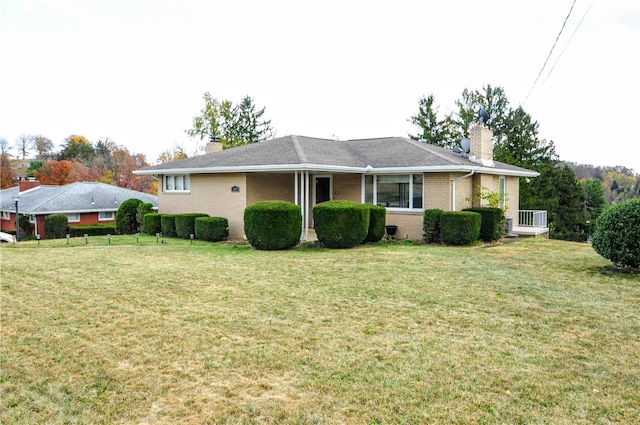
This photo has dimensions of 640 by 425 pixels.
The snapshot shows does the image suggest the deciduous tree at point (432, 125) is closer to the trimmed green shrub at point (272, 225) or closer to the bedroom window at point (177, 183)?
the bedroom window at point (177, 183)

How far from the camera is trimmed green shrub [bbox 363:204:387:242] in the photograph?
14609 mm

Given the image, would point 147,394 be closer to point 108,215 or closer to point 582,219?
point 108,215

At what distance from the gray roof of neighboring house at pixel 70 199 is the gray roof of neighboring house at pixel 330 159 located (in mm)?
15113

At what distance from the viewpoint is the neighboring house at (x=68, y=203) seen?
31.4 m

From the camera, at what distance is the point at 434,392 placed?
13.2 ft

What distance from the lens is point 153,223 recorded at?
711 inches

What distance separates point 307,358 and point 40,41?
1512 centimetres

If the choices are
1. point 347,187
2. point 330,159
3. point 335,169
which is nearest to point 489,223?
point 347,187

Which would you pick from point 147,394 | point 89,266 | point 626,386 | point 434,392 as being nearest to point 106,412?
point 147,394

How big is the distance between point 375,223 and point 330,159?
3093 millimetres

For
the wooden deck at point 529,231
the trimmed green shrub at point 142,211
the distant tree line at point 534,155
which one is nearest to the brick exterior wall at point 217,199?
the trimmed green shrub at point 142,211

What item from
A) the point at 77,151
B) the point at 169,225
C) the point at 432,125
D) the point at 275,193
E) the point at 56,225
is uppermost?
the point at 432,125

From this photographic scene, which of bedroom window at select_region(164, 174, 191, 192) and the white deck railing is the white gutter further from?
the white deck railing

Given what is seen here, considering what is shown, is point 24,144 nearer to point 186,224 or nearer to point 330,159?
point 186,224
